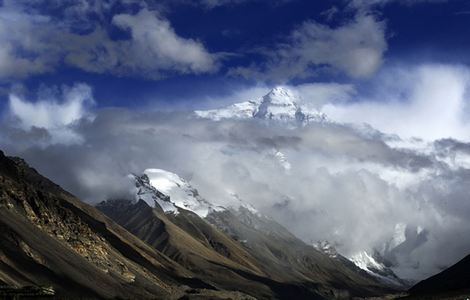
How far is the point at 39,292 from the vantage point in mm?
34938

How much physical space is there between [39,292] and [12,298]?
130 centimetres

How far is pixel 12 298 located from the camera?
112 ft
